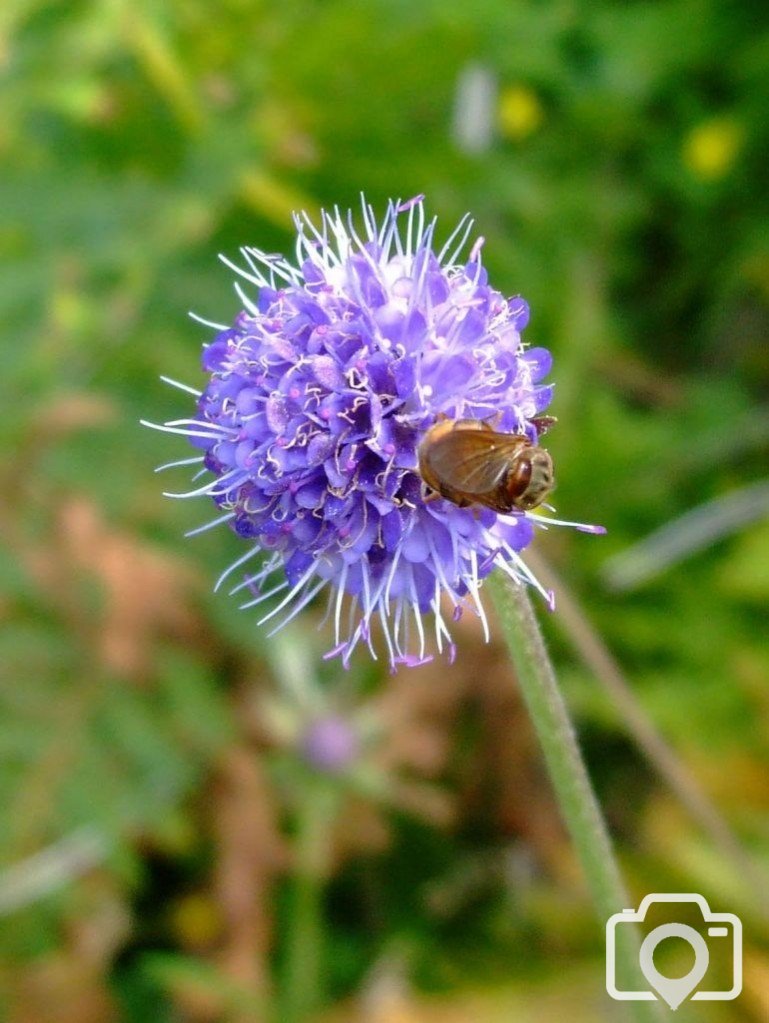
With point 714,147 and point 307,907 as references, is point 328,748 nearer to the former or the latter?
point 307,907

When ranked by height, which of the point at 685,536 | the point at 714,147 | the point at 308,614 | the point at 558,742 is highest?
the point at 714,147

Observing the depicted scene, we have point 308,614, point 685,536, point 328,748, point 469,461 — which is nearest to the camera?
point 469,461

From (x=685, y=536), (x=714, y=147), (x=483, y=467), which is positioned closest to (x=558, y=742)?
(x=483, y=467)

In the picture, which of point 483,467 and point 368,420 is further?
point 368,420

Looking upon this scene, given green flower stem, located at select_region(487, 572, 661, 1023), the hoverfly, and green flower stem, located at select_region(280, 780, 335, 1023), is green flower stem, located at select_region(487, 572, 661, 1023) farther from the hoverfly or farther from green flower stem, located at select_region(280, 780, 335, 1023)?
green flower stem, located at select_region(280, 780, 335, 1023)

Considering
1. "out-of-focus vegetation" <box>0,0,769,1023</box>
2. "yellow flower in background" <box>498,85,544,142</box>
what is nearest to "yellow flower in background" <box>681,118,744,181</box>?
"out-of-focus vegetation" <box>0,0,769,1023</box>

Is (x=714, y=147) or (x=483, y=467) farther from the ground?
(x=714, y=147)

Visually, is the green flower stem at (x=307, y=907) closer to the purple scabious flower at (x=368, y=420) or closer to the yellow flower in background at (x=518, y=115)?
the purple scabious flower at (x=368, y=420)
